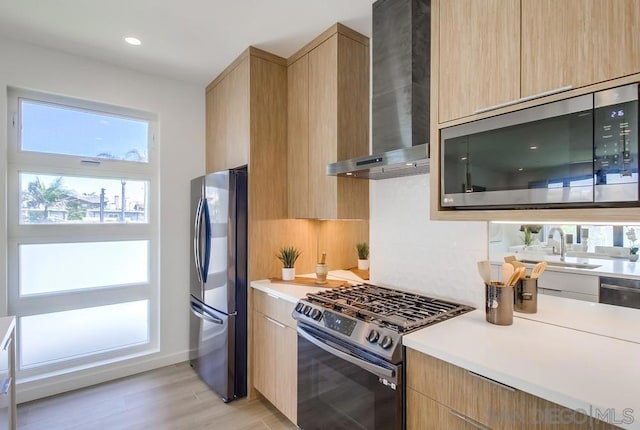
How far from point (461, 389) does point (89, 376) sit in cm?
296

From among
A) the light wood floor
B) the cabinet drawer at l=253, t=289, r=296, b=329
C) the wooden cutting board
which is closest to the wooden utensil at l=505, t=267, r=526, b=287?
the wooden cutting board

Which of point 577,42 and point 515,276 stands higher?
point 577,42

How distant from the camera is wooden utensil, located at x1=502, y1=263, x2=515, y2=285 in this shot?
1483mm

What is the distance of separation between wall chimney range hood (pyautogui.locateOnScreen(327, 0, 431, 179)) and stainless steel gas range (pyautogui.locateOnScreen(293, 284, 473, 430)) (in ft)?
2.54

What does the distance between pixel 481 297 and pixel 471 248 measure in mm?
267

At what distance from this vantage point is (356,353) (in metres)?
1.47

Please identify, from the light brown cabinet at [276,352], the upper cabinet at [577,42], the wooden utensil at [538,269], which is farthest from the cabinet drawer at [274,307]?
the upper cabinet at [577,42]

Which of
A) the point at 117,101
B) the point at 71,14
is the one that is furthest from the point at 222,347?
the point at 71,14

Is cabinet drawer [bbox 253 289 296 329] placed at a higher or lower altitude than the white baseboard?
higher

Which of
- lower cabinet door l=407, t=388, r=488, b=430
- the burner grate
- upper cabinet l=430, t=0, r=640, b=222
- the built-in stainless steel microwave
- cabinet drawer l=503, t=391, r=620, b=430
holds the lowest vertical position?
lower cabinet door l=407, t=388, r=488, b=430

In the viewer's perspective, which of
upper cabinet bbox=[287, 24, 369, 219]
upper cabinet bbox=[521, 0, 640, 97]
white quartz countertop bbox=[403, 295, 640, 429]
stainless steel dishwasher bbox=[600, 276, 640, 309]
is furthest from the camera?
upper cabinet bbox=[287, 24, 369, 219]

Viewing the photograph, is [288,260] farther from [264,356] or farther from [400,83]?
[400,83]

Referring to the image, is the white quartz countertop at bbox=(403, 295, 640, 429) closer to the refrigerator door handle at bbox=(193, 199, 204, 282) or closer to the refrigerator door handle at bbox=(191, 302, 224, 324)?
the refrigerator door handle at bbox=(191, 302, 224, 324)

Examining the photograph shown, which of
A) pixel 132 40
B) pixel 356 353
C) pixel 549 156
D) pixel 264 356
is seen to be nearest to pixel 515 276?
pixel 549 156
